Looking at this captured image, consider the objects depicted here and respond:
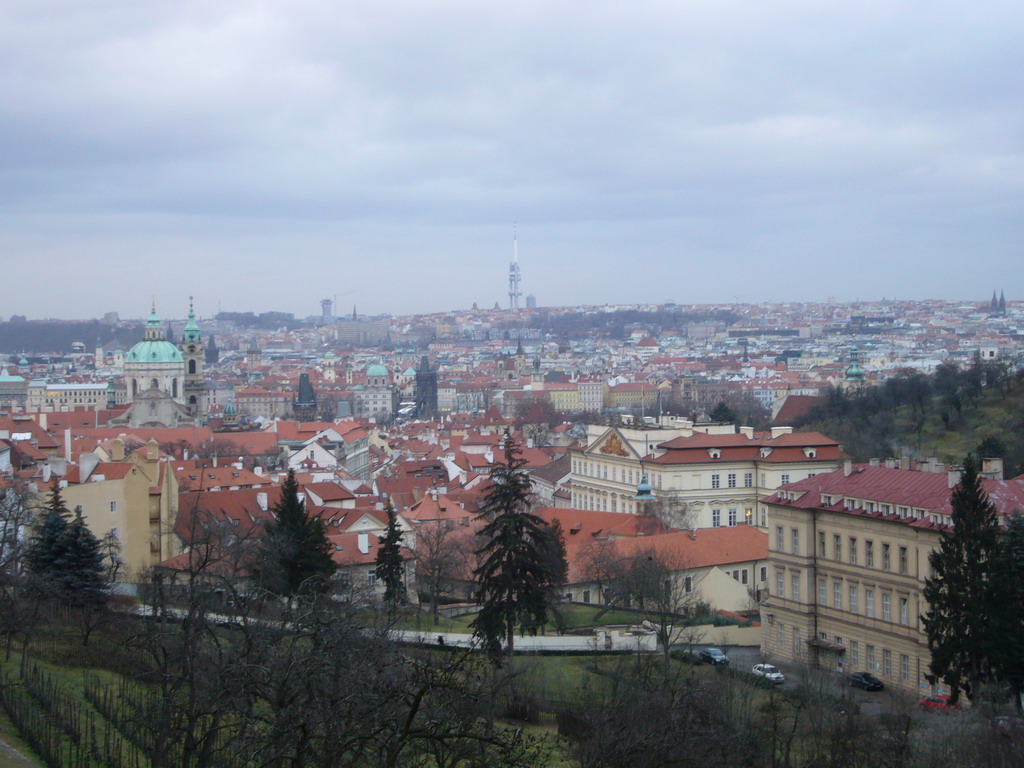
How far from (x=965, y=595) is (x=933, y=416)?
5480 centimetres

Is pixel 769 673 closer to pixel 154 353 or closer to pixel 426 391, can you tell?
pixel 154 353

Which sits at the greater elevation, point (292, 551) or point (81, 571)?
point (81, 571)

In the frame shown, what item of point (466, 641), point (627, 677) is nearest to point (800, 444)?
point (466, 641)

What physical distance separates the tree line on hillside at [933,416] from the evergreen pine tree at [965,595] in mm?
31503

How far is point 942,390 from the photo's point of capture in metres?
86.2

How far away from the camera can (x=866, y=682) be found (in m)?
29.2

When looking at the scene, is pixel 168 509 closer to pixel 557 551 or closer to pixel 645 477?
pixel 557 551

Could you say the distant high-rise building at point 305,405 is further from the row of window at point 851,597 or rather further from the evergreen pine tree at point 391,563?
the row of window at point 851,597

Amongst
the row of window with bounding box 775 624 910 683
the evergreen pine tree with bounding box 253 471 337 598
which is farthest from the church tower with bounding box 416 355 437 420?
the row of window with bounding box 775 624 910 683

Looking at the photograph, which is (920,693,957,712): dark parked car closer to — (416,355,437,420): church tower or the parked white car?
the parked white car

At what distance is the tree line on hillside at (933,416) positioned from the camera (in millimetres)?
68625

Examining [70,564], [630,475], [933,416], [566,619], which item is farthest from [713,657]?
[933,416]

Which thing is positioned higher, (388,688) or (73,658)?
(388,688)

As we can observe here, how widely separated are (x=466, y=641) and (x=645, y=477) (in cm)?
2585
